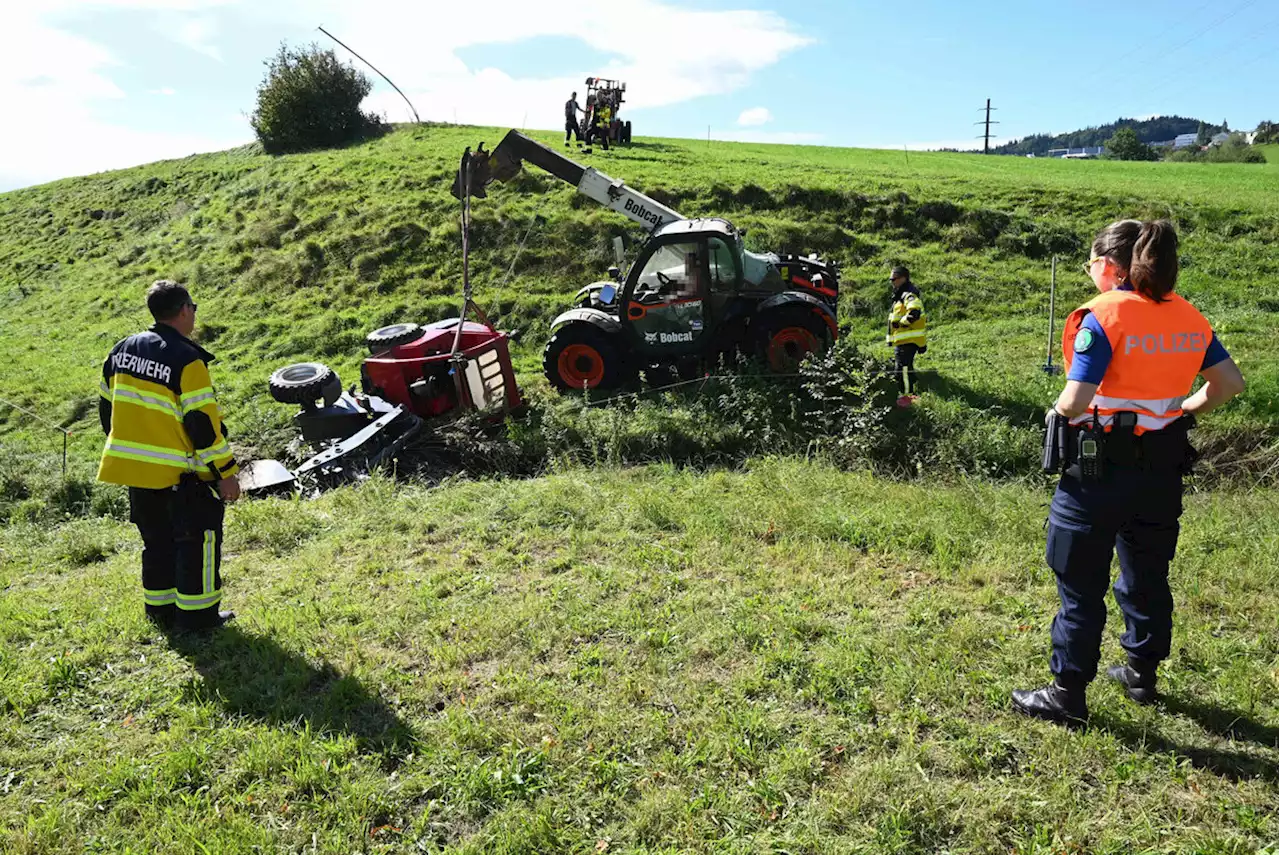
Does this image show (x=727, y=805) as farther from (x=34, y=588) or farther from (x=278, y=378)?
(x=278, y=378)

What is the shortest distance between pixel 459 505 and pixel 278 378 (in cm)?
322

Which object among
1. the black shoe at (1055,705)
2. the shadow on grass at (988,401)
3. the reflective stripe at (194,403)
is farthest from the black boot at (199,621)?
the shadow on grass at (988,401)

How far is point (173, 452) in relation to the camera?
13.8 ft

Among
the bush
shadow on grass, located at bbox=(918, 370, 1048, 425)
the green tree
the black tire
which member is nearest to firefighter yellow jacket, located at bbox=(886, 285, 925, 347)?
shadow on grass, located at bbox=(918, 370, 1048, 425)

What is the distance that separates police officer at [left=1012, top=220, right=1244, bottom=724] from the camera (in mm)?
3008

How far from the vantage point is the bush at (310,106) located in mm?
31234

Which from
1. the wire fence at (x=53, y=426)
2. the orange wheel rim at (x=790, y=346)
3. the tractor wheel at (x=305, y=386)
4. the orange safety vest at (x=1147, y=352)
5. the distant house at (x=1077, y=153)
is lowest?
the wire fence at (x=53, y=426)

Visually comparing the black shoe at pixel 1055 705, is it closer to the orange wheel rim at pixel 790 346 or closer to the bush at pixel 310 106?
the orange wheel rim at pixel 790 346

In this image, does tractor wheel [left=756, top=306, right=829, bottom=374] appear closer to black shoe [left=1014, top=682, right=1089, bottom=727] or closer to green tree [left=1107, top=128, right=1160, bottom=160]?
black shoe [left=1014, top=682, right=1089, bottom=727]

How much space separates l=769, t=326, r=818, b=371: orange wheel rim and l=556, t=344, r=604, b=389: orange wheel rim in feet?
6.92

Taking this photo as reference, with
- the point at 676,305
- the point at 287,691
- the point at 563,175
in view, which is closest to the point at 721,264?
the point at 676,305

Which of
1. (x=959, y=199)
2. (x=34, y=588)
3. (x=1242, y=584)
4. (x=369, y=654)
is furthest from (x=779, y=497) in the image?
(x=959, y=199)

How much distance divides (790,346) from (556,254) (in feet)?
26.7

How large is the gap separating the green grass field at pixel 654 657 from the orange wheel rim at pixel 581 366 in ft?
2.80
